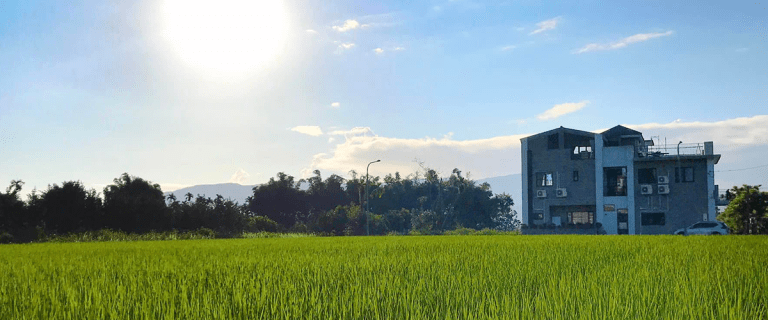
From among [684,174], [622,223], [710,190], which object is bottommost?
[622,223]

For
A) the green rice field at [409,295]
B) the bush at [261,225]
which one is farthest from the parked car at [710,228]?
the green rice field at [409,295]

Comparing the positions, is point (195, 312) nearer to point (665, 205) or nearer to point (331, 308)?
point (331, 308)

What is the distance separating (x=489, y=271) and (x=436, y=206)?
52965mm

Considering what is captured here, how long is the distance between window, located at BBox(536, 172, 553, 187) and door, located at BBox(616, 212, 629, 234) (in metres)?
5.92

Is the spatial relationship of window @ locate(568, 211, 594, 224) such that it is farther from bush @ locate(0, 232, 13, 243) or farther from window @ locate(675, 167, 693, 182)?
bush @ locate(0, 232, 13, 243)

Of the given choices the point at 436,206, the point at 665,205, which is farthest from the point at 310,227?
the point at 665,205

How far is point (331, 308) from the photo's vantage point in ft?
12.6

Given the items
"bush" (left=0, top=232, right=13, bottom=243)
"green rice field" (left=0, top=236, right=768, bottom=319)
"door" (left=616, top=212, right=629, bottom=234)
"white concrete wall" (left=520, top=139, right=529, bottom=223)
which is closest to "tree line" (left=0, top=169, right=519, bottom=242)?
"bush" (left=0, top=232, right=13, bottom=243)

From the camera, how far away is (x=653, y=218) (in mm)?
45625

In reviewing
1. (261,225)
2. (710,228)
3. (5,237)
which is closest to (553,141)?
(710,228)

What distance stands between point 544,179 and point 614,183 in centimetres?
564

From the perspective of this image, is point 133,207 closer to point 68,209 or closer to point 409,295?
point 68,209

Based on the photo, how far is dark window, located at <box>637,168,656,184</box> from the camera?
45812 mm

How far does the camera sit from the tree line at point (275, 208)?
32.7m
